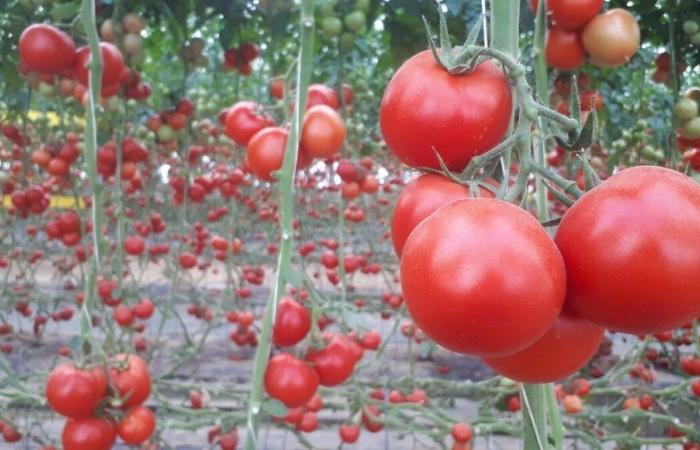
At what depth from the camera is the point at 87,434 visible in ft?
3.16

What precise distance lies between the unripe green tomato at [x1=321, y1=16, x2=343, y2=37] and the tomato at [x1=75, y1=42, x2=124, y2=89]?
0.49 metres

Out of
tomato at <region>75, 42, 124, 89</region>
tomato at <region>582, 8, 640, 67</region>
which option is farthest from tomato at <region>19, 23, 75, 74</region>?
tomato at <region>582, 8, 640, 67</region>

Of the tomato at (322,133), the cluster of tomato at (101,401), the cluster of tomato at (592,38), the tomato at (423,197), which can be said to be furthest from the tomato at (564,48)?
the cluster of tomato at (101,401)

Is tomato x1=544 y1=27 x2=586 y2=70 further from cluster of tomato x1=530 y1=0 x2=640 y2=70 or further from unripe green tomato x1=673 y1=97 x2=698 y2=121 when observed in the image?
unripe green tomato x1=673 y1=97 x2=698 y2=121

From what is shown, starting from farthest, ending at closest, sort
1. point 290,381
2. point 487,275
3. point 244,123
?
point 244,123 < point 290,381 < point 487,275

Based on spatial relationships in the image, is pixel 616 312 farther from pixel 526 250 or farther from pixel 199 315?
pixel 199 315

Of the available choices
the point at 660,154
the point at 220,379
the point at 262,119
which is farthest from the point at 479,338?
the point at 220,379

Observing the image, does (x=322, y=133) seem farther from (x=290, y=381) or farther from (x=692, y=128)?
(x=692, y=128)

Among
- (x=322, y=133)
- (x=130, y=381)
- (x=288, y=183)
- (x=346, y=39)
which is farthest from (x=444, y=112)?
(x=346, y=39)

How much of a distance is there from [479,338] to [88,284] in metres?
0.70

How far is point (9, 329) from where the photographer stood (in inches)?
100

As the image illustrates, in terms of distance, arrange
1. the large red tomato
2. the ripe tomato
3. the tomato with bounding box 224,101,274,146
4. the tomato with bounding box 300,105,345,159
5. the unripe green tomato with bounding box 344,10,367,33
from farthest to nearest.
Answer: the unripe green tomato with bounding box 344,10,367,33 → the tomato with bounding box 224,101,274,146 → the tomato with bounding box 300,105,345,159 → the ripe tomato → the large red tomato

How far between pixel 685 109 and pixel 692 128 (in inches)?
1.7

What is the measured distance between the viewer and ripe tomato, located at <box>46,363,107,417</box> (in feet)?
3.02
